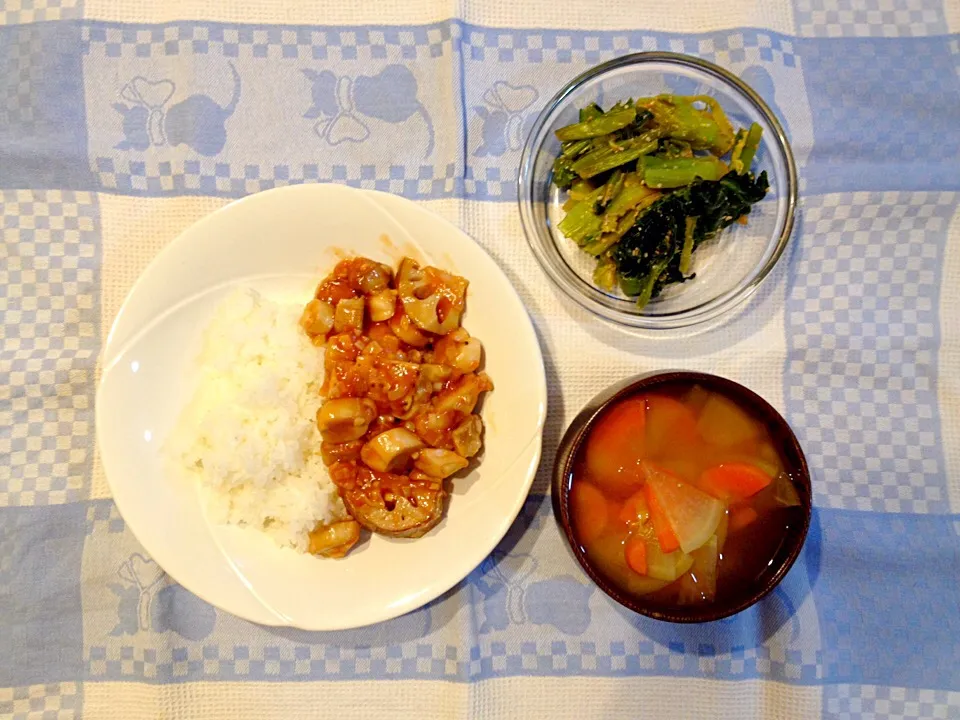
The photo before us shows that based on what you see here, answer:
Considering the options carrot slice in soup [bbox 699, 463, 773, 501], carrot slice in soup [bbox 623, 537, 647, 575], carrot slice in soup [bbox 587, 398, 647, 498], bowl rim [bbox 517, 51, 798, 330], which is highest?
bowl rim [bbox 517, 51, 798, 330]

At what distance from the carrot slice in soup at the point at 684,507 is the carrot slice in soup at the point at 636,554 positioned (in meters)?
0.11

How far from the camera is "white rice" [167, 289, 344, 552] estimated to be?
2.24m

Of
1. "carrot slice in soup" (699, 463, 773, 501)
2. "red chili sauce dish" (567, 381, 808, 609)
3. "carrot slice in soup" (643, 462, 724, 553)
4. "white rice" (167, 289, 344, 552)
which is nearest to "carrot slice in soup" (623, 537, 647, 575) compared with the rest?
"red chili sauce dish" (567, 381, 808, 609)

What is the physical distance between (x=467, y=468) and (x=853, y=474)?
1451 millimetres

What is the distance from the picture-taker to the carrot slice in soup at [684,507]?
6.74 ft

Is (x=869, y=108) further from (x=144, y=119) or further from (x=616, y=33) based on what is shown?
(x=144, y=119)

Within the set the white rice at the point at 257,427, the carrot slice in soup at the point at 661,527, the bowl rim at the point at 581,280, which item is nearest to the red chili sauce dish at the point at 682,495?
the carrot slice in soup at the point at 661,527

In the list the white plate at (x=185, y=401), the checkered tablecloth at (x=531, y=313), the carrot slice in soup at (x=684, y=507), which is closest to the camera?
the carrot slice in soup at (x=684, y=507)

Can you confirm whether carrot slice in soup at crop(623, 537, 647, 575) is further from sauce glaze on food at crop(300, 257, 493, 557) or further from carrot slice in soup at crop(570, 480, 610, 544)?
sauce glaze on food at crop(300, 257, 493, 557)

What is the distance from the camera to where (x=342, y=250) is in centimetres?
233

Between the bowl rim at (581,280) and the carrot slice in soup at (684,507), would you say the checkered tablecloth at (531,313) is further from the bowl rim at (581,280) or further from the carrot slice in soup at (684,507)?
the carrot slice in soup at (684,507)

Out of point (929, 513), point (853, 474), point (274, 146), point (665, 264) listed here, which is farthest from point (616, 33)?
point (929, 513)

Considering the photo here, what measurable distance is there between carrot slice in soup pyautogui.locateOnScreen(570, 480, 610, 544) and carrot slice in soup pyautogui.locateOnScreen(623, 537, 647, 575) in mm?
89

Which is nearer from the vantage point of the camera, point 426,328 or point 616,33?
point 426,328
